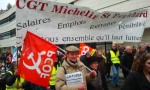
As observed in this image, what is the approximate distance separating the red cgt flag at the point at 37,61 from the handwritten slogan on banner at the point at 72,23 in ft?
2.24

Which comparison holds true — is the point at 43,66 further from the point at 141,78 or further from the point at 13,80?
the point at 141,78

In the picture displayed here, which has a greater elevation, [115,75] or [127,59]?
[127,59]

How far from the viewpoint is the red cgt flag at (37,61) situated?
5719 millimetres

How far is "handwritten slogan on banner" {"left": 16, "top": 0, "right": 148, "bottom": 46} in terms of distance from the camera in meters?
6.62

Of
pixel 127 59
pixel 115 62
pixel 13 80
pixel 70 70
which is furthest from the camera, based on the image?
pixel 115 62

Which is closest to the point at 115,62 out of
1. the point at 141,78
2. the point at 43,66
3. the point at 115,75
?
the point at 115,75

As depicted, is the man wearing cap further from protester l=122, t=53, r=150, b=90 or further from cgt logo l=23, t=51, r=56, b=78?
protester l=122, t=53, r=150, b=90

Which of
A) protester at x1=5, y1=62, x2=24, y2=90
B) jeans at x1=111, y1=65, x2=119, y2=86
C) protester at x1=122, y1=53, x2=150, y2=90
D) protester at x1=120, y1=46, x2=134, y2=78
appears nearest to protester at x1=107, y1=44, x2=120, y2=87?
jeans at x1=111, y1=65, x2=119, y2=86

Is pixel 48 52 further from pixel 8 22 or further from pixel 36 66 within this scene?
pixel 8 22

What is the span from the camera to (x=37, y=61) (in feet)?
19.0

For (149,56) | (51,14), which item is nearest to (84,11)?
(51,14)

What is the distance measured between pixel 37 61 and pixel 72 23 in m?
1.93

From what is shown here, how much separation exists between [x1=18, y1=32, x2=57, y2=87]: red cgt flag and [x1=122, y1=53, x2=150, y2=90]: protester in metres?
1.85

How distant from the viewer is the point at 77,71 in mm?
5215
